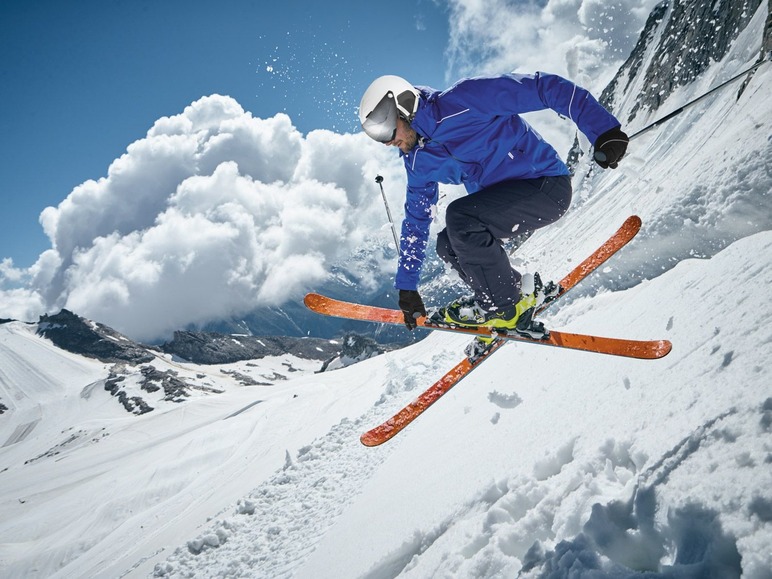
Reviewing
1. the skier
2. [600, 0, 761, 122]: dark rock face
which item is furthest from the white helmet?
[600, 0, 761, 122]: dark rock face

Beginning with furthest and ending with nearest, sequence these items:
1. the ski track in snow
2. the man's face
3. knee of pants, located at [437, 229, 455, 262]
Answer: the ski track in snow → knee of pants, located at [437, 229, 455, 262] → the man's face

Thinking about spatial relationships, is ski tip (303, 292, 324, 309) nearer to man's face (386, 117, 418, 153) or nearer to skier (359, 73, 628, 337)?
skier (359, 73, 628, 337)

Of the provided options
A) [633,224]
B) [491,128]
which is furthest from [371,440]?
[633,224]

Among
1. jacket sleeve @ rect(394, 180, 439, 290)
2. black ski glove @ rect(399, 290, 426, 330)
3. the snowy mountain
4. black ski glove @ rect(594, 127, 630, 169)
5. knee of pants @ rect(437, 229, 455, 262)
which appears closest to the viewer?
the snowy mountain

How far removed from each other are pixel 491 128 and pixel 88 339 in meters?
223

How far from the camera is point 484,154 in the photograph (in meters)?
3.71

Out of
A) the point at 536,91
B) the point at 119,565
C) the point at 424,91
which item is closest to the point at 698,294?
the point at 536,91

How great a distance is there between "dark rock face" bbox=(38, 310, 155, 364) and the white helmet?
20278 centimetres

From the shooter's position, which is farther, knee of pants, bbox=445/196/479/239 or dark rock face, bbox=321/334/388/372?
dark rock face, bbox=321/334/388/372

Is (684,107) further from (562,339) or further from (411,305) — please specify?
(411,305)

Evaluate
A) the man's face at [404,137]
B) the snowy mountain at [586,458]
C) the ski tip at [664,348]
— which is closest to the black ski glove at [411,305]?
the snowy mountain at [586,458]

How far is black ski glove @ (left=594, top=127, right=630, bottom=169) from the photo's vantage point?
2961 mm

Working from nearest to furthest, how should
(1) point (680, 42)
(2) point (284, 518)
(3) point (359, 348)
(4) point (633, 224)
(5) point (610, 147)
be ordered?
(5) point (610, 147) → (4) point (633, 224) → (2) point (284, 518) → (1) point (680, 42) → (3) point (359, 348)

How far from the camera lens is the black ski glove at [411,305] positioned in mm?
4820
